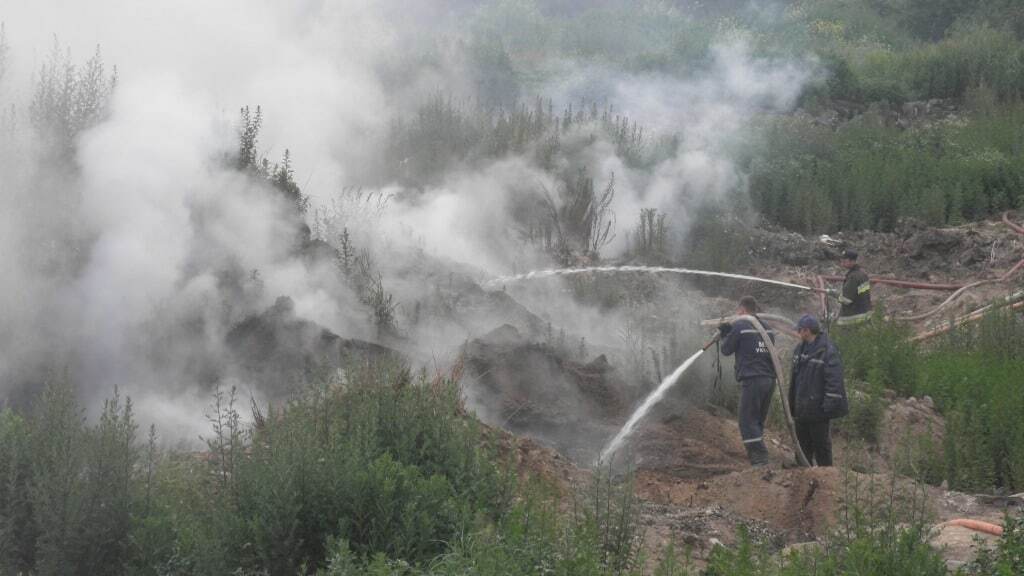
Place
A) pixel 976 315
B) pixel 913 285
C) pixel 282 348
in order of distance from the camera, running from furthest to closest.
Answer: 1. pixel 913 285
2. pixel 976 315
3. pixel 282 348

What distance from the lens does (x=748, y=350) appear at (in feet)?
27.6

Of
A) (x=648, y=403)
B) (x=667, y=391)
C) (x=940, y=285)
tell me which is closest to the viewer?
(x=648, y=403)

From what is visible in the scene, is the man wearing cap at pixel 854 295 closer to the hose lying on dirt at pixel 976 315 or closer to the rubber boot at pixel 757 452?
the hose lying on dirt at pixel 976 315

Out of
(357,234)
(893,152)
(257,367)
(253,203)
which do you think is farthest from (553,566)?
(893,152)

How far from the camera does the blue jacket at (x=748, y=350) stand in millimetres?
8359

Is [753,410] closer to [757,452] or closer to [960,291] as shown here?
[757,452]

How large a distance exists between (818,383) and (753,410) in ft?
1.70

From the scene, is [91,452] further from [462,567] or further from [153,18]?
[153,18]

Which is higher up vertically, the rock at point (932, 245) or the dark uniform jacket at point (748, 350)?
the rock at point (932, 245)

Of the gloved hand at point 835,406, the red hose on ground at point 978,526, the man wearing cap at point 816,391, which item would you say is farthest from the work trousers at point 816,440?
the red hose on ground at point 978,526

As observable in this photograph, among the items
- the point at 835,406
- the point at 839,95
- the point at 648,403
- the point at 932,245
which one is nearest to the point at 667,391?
the point at 648,403

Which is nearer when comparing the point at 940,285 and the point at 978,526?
the point at 978,526

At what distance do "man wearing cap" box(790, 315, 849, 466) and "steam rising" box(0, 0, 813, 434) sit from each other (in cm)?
319

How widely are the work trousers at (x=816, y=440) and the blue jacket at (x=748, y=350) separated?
0.47 meters
